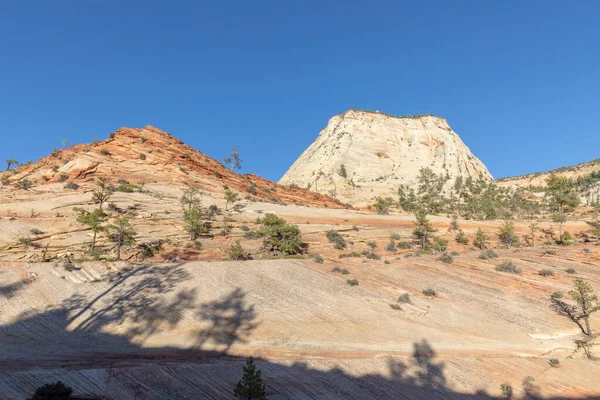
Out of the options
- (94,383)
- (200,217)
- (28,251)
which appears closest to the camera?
(94,383)

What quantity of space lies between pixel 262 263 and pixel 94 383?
499 inches

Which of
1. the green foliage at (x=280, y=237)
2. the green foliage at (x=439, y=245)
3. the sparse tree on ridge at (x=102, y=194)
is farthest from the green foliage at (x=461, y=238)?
the sparse tree on ridge at (x=102, y=194)

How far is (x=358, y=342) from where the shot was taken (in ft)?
43.8

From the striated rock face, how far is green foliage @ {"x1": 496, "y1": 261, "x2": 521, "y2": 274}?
201 ft

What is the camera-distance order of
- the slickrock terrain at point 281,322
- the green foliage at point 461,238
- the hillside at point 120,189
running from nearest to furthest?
the slickrock terrain at point 281,322 < the hillside at point 120,189 < the green foliage at point 461,238

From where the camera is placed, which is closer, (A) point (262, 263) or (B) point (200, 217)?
(A) point (262, 263)

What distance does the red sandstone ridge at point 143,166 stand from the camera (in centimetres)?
4447

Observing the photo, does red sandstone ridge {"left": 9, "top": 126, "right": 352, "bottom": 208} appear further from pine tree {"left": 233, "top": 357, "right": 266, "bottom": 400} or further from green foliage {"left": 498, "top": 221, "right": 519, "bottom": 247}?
pine tree {"left": 233, "top": 357, "right": 266, "bottom": 400}

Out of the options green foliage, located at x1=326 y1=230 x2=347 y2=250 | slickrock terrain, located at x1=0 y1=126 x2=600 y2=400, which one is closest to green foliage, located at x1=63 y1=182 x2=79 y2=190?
slickrock terrain, located at x1=0 y1=126 x2=600 y2=400

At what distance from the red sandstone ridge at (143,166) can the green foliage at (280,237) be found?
20377 millimetres

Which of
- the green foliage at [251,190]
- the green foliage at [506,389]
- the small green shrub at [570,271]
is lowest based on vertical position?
the green foliage at [506,389]

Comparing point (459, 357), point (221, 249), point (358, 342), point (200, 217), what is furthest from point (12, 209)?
point (459, 357)

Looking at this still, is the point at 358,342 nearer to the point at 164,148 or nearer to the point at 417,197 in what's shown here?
the point at 164,148

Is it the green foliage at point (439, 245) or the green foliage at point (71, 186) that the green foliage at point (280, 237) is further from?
the green foliage at point (71, 186)
